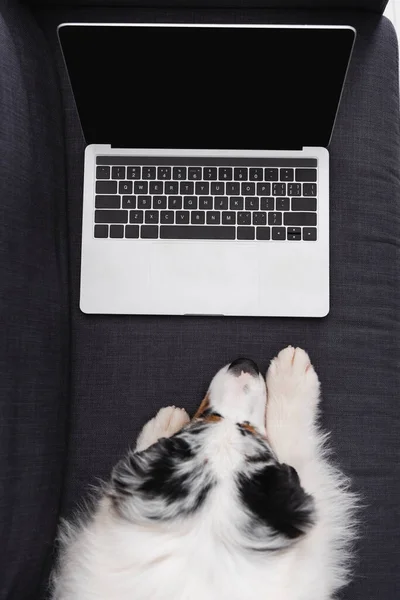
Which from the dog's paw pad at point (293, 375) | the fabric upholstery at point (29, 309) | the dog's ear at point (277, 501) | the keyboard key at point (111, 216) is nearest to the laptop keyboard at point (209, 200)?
the keyboard key at point (111, 216)

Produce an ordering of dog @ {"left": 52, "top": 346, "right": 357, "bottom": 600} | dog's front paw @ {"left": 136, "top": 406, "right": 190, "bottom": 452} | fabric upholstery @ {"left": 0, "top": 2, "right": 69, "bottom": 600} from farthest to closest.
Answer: dog's front paw @ {"left": 136, "top": 406, "right": 190, "bottom": 452} → fabric upholstery @ {"left": 0, "top": 2, "right": 69, "bottom": 600} → dog @ {"left": 52, "top": 346, "right": 357, "bottom": 600}

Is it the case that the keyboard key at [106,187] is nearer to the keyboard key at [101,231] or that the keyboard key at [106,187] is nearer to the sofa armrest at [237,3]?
the keyboard key at [101,231]

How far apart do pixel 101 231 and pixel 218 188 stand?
0.86 feet

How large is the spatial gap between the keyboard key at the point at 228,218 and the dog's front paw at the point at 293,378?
11.4 inches

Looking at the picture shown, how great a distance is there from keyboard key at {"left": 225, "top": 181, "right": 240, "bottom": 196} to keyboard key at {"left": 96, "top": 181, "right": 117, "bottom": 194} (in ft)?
0.78

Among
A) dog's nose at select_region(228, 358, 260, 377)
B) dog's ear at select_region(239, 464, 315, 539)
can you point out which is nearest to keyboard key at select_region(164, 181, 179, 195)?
dog's nose at select_region(228, 358, 260, 377)

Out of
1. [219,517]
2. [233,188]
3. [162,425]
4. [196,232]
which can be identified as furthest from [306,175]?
[219,517]

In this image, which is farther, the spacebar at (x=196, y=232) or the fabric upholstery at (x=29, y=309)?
the spacebar at (x=196, y=232)

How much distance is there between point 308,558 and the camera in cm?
108

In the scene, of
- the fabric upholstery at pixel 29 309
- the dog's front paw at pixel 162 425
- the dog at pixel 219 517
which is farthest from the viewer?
the dog's front paw at pixel 162 425

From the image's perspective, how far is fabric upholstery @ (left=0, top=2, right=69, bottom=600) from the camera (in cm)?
106

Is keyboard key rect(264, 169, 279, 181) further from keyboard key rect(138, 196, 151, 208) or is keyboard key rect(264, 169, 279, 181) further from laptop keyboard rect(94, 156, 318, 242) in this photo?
keyboard key rect(138, 196, 151, 208)

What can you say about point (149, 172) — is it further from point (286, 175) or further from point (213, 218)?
point (286, 175)

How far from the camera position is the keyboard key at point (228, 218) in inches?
47.7
